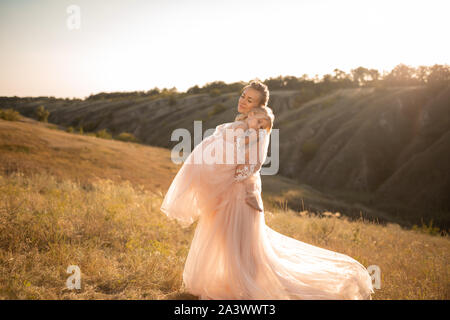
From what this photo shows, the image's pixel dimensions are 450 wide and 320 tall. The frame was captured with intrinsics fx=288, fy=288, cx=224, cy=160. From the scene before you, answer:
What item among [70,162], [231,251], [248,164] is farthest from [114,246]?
[70,162]

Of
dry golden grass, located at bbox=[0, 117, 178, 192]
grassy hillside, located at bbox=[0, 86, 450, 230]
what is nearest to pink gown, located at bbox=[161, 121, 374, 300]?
dry golden grass, located at bbox=[0, 117, 178, 192]

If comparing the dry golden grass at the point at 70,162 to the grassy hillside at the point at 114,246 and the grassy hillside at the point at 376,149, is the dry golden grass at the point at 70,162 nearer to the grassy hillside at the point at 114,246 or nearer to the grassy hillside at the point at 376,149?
the grassy hillside at the point at 114,246

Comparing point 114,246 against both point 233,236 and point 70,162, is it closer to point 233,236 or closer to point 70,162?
point 233,236

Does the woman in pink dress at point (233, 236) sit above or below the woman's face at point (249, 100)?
below

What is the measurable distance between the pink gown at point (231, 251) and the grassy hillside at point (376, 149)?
1119 centimetres

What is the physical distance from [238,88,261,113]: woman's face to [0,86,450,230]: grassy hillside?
453 inches

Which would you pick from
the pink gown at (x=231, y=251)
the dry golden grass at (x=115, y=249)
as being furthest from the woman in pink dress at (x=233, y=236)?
the dry golden grass at (x=115, y=249)

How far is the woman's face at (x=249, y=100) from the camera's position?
3.90m

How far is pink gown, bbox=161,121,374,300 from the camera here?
147 inches

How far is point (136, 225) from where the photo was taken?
251 inches

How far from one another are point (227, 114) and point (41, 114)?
27383 millimetres
